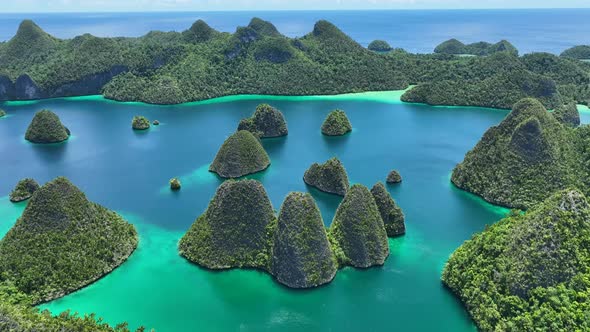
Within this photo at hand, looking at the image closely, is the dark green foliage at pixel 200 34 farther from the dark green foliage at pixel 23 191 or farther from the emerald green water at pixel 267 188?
the dark green foliage at pixel 23 191

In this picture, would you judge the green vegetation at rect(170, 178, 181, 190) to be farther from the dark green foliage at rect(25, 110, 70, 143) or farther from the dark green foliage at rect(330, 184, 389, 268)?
the dark green foliage at rect(25, 110, 70, 143)

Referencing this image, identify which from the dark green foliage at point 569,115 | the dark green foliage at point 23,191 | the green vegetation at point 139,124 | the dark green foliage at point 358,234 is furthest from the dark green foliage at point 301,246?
the dark green foliage at point 569,115

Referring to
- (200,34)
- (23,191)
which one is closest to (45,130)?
(23,191)

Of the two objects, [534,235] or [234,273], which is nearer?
[534,235]

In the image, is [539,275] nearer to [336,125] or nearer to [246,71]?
[336,125]

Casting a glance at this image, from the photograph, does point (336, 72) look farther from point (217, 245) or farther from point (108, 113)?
point (217, 245)

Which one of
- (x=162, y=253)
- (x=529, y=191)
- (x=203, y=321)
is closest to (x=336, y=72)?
(x=529, y=191)
